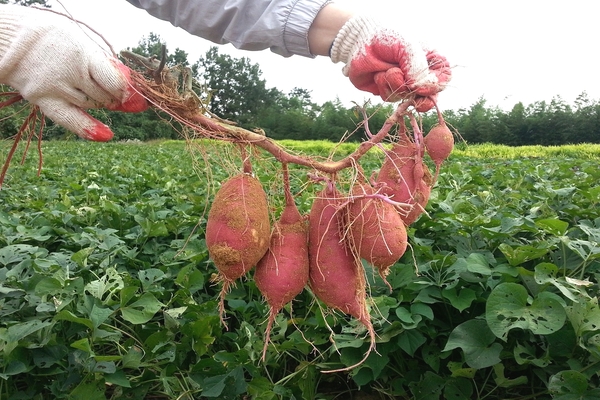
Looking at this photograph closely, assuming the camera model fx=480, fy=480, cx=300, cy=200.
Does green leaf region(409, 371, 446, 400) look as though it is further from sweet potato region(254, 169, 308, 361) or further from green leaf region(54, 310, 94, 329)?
green leaf region(54, 310, 94, 329)

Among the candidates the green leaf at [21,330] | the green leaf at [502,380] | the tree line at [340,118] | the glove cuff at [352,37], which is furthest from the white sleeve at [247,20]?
the tree line at [340,118]

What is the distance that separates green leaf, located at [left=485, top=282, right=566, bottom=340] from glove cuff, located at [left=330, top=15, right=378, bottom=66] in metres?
0.93

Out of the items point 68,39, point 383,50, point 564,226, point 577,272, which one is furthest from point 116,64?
point 577,272

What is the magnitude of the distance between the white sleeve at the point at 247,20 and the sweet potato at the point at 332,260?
2.01 feet

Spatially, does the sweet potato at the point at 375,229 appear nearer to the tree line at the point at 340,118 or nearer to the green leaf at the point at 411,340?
the green leaf at the point at 411,340

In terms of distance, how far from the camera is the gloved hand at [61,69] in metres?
1.44

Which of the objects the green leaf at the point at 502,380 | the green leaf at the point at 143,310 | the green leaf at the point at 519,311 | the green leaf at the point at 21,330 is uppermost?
the green leaf at the point at 519,311

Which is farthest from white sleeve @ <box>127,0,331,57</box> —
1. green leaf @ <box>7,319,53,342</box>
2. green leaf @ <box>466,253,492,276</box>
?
green leaf @ <box>7,319,53,342</box>

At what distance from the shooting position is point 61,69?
Answer: 1.45 meters

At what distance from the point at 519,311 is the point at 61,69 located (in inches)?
65.0

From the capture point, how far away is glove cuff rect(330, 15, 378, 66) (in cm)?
157

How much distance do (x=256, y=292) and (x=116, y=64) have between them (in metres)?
1.27

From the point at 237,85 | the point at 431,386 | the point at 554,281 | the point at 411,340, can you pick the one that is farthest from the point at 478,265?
the point at 237,85

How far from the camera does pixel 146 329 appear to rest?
1958 millimetres
